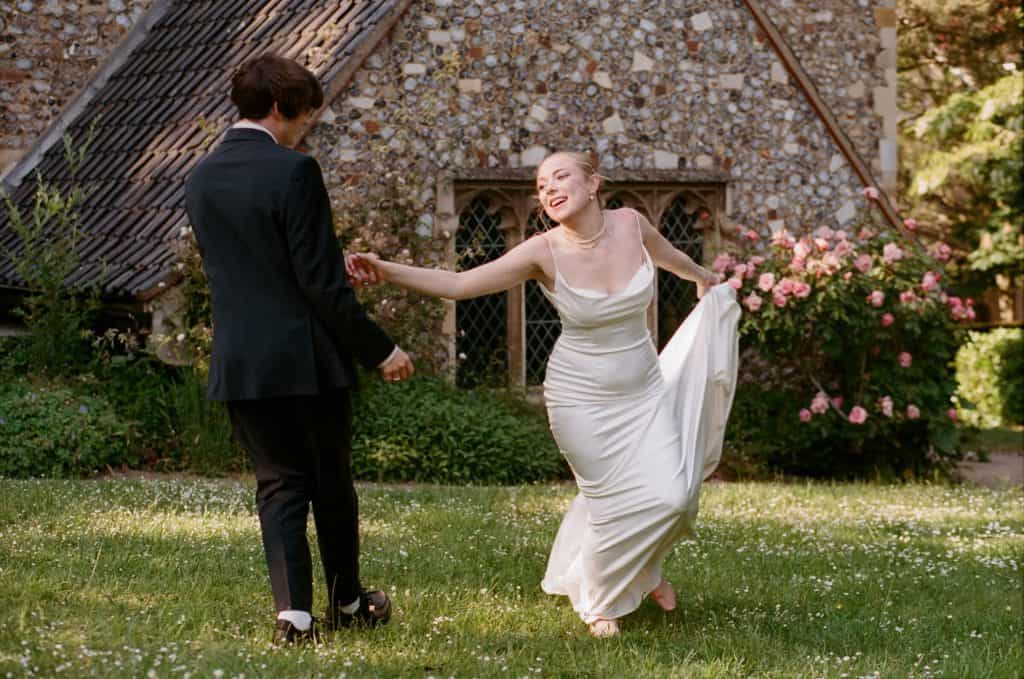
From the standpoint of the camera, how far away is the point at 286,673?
15.3ft

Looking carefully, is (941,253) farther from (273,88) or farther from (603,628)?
(273,88)

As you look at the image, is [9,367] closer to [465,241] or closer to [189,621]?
[465,241]

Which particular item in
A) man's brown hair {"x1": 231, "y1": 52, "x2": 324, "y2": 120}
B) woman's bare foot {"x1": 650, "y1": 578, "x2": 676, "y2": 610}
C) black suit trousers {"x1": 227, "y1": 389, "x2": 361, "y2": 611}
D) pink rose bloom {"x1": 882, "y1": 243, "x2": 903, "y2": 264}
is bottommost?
woman's bare foot {"x1": 650, "y1": 578, "x2": 676, "y2": 610}

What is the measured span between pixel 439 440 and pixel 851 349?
11.8 feet

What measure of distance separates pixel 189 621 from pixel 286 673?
2.80 ft

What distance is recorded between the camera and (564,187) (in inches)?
231

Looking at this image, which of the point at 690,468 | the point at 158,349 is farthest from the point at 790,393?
the point at 690,468

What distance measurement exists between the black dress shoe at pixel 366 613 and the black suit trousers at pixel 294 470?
273 millimetres

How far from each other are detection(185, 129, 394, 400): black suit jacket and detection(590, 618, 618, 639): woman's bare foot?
1469mm

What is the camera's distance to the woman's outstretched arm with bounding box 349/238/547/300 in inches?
223

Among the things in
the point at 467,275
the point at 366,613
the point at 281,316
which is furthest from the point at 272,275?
the point at 366,613

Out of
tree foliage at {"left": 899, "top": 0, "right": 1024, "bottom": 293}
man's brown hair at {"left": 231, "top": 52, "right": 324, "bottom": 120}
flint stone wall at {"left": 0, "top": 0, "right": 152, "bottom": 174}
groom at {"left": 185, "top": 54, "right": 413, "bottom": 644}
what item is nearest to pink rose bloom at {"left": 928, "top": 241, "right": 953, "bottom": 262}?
tree foliage at {"left": 899, "top": 0, "right": 1024, "bottom": 293}

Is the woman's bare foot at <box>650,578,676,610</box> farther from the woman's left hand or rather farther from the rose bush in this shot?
the rose bush

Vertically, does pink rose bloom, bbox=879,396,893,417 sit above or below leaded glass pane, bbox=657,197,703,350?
below
